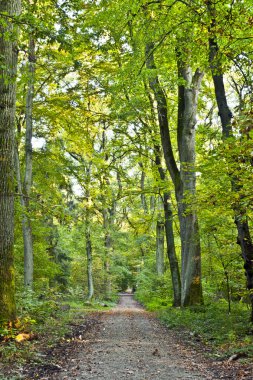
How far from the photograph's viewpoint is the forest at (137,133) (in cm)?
654

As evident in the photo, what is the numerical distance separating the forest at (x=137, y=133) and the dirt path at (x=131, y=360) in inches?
42.3

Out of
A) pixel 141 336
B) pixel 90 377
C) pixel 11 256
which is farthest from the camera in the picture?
pixel 141 336

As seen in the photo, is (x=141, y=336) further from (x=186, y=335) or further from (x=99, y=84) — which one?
(x=99, y=84)

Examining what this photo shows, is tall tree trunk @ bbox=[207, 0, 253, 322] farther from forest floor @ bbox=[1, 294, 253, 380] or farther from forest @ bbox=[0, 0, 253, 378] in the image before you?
forest floor @ bbox=[1, 294, 253, 380]

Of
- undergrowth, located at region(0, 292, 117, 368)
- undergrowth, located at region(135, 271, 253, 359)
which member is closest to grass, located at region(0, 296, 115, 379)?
undergrowth, located at region(0, 292, 117, 368)

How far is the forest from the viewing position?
21.5ft

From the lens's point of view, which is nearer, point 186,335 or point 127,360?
point 127,360

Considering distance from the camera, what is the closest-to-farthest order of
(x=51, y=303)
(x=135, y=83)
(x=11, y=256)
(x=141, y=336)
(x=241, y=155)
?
(x=241, y=155) → (x=11, y=256) → (x=51, y=303) → (x=141, y=336) → (x=135, y=83)

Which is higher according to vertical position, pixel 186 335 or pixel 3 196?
pixel 3 196

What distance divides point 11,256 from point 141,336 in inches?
175

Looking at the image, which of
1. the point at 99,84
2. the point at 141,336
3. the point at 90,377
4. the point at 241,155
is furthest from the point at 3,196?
the point at 99,84

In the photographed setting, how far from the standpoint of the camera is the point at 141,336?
30.2 ft

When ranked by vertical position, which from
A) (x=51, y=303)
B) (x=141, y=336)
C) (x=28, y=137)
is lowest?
(x=141, y=336)

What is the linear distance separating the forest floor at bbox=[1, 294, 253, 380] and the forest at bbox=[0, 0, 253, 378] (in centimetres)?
69
